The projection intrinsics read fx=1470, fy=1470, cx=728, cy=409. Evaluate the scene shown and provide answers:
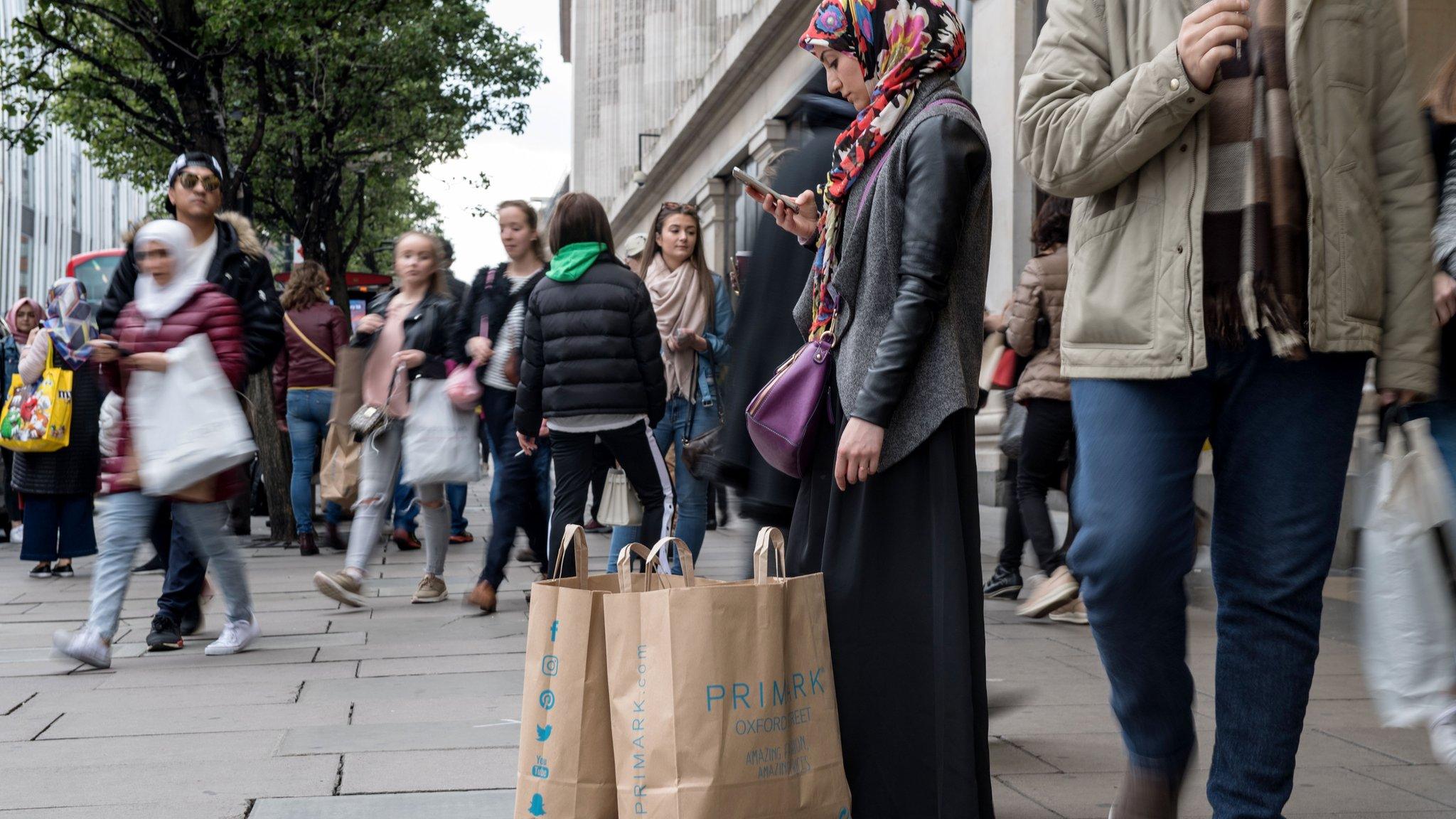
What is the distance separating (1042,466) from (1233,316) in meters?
4.12

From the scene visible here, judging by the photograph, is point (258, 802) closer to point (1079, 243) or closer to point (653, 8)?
point (1079, 243)

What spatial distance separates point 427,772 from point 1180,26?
2639 millimetres

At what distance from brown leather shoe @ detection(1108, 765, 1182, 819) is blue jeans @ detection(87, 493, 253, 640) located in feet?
13.4

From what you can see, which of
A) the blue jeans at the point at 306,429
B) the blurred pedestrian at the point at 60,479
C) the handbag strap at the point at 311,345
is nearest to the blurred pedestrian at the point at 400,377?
the handbag strap at the point at 311,345

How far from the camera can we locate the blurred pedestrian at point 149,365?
5645mm

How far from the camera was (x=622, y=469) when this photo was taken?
689cm

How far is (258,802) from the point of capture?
363 cm

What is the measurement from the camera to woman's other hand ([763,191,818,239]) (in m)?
3.37

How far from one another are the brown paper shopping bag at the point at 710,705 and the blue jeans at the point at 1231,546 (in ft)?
2.07

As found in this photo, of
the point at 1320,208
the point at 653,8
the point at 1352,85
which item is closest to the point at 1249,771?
the point at 1320,208

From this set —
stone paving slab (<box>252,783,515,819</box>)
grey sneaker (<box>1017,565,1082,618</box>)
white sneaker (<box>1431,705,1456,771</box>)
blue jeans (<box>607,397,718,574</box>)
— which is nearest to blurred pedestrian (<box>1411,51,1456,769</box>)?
white sneaker (<box>1431,705,1456,771</box>)

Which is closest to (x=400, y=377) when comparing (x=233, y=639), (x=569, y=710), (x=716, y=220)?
(x=233, y=639)

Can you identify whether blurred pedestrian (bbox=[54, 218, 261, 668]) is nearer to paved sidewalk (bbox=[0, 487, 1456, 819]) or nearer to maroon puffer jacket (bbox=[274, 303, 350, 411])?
paved sidewalk (bbox=[0, 487, 1456, 819])

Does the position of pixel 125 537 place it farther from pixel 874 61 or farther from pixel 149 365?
pixel 874 61
